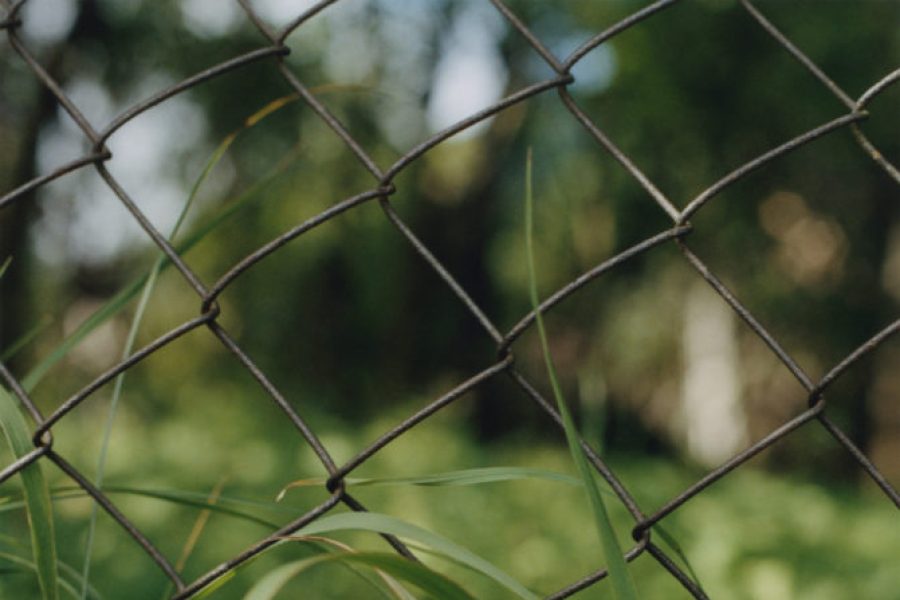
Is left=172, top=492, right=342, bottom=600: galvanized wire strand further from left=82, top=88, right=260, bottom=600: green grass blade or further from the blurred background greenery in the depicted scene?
the blurred background greenery

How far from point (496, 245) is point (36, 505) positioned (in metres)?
8.33

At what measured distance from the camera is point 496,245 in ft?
29.6

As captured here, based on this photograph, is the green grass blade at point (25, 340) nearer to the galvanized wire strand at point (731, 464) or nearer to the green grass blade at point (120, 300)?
the green grass blade at point (120, 300)

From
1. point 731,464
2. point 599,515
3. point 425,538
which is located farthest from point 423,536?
point 731,464

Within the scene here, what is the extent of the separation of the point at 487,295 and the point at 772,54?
10.7 feet

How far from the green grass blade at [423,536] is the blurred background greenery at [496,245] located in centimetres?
335

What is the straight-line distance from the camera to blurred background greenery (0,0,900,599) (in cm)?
627

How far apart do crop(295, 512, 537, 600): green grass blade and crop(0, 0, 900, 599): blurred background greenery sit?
3.35m

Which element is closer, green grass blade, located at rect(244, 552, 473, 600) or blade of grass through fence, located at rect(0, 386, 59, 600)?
green grass blade, located at rect(244, 552, 473, 600)

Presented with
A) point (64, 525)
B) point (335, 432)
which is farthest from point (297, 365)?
point (64, 525)

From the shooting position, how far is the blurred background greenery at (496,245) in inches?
247

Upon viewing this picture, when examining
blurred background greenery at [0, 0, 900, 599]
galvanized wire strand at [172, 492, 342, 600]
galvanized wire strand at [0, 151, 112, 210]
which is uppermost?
blurred background greenery at [0, 0, 900, 599]

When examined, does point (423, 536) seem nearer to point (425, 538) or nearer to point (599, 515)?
point (425, 538)

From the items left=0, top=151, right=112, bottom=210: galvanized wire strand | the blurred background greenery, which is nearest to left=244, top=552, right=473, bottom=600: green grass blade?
left=0, top=151, right=112, bottom=210: galvanized wire strand
